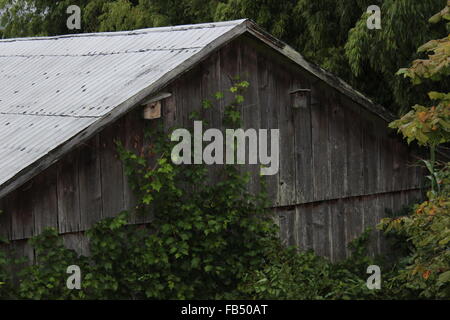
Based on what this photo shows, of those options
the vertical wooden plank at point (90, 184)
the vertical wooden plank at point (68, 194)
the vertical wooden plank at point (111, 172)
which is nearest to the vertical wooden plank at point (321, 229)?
the vertical wooden plank at point (111, 172)

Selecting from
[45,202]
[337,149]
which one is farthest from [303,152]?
[45,202]

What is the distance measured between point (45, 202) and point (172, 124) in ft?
5.60

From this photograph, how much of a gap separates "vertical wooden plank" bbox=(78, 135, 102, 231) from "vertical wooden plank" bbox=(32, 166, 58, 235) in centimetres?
29

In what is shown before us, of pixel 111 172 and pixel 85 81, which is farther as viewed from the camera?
pixel 85 81

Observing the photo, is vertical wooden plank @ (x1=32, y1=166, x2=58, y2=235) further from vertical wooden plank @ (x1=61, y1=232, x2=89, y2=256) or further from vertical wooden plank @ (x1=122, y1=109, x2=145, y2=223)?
vertical wooden plank @ (x1=122, y1=109, x2=145, y2=223)

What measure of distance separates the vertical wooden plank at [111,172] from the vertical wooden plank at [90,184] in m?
0.06

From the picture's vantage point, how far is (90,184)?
8094mm

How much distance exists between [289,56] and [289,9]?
539 cm

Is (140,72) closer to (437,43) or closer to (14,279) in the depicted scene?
(14,279)

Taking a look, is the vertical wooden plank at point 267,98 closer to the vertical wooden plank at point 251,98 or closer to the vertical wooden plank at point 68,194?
the vertical wooden plank at point 251,98

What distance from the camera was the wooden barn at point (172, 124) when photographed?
7801 millimetres

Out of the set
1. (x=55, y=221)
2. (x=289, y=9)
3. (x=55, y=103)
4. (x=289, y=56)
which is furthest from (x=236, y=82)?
(x=289, y=9)

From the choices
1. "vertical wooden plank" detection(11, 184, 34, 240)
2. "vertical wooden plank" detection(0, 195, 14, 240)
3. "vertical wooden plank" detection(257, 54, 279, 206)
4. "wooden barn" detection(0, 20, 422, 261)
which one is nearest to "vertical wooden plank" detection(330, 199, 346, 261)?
"wooden barn" detection(0, 20, 422, 261)

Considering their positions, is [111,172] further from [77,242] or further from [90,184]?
[77,242]
